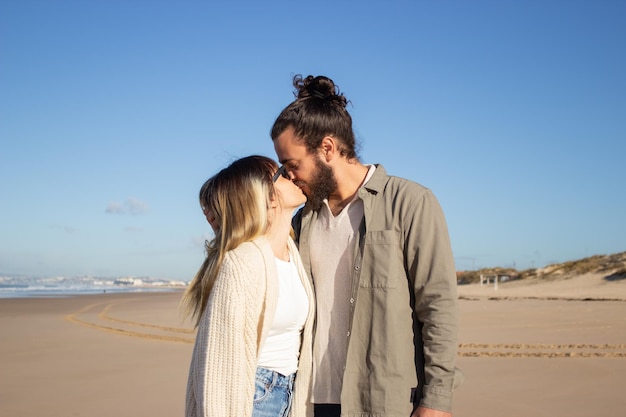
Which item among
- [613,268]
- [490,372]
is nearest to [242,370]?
[490,372]

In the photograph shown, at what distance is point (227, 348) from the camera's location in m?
2.16

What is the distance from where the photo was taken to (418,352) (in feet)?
8.23

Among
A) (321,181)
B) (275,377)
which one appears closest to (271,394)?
(275,377)

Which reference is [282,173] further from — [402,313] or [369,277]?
[402,313]

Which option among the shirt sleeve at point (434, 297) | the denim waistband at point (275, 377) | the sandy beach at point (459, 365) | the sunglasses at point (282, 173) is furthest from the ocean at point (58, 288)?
the shirt sleeve at point (434, 297)

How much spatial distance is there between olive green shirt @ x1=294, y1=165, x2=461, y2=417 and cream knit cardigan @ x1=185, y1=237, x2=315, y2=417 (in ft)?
1.29

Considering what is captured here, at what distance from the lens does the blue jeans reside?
236cm

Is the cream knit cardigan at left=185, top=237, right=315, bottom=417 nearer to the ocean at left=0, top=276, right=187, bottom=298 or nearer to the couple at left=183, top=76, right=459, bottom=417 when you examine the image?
the couple at left=183, top=76, right=459, bottom=417

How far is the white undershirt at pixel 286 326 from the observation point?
7.94 ft

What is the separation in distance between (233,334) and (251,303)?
128 millimetres

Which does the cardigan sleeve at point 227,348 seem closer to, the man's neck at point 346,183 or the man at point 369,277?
the man at point 369,277

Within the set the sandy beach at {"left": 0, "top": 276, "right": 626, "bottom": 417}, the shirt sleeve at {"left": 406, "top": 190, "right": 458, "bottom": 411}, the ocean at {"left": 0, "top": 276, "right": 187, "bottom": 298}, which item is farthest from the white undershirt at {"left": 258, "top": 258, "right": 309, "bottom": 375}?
the ocean at {"left": 0, "top": 276, "right": 187, "bottom": 298}

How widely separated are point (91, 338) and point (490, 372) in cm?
667

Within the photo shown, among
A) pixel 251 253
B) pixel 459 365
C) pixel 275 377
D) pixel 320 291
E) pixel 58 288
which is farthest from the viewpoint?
pixel 58 288
